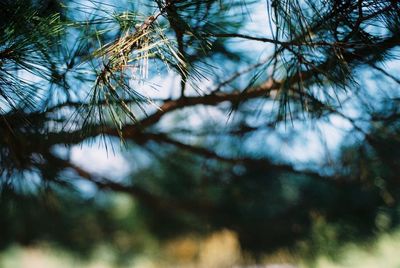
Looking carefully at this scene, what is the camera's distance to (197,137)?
4.28 feet

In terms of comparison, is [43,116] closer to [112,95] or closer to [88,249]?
[112,95]

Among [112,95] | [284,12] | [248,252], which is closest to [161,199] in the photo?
[248,252]

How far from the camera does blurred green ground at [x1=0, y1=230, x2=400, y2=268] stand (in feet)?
5.28

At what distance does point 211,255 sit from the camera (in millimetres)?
2092

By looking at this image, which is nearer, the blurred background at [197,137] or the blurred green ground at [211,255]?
the blurred background at [197,137]

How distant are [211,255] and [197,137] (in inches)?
37.5

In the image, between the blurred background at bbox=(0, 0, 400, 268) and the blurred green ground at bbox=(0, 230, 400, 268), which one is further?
the blurred green ground at bbox=(0, 230, 400, 268)

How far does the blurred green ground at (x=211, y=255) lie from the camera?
5.28ft

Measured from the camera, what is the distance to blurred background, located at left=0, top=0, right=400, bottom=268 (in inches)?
25.1

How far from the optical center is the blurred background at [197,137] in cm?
64

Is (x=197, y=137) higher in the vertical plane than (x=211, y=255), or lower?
higher

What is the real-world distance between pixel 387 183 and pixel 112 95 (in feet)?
3.10

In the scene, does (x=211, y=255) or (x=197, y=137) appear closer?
(x=197, y=137)

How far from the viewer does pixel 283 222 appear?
1.58m
